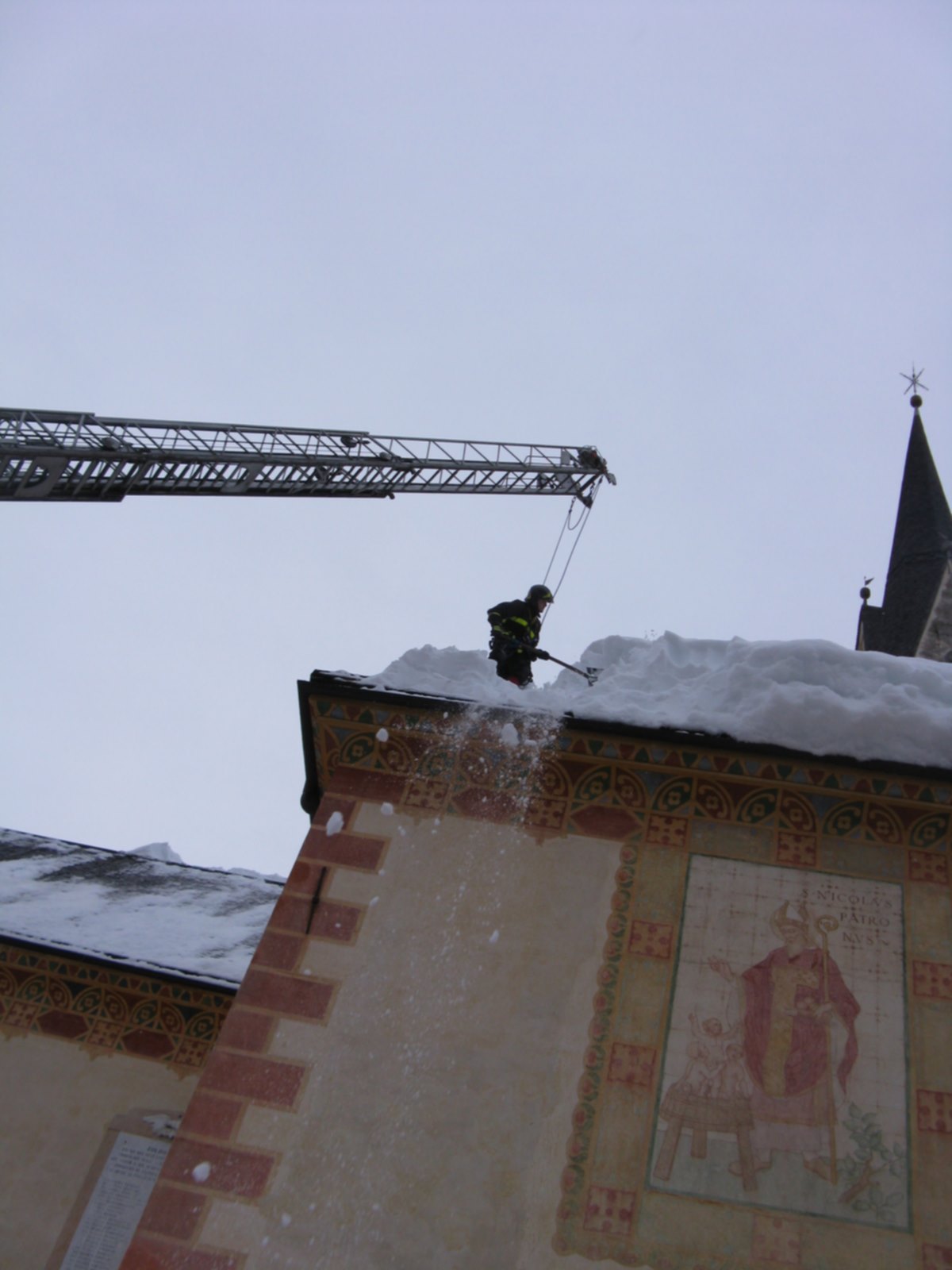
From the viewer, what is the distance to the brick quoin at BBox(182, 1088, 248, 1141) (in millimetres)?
5469

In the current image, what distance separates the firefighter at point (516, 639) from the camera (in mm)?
8391

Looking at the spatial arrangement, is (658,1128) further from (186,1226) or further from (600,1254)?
(186,1226)

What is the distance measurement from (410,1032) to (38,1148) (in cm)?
420

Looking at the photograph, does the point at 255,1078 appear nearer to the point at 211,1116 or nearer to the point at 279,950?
the point at 211,1116

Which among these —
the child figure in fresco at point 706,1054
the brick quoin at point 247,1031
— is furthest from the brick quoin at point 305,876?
the child figure in fresco at point 706,1054

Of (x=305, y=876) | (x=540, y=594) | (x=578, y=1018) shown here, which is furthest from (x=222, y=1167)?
(x=540, y=594)

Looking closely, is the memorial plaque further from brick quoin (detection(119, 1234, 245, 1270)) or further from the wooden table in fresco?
the wooden table in fresco

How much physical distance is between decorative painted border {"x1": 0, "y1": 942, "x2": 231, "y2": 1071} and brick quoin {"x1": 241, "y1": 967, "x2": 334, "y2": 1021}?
290cm

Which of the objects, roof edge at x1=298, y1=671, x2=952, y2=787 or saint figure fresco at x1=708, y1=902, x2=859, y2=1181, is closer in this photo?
Answer: saint figure fresco at x1=708, y1=902, x2=859, y2=1181

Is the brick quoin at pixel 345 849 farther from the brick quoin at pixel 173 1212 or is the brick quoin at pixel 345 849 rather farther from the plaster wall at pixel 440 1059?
the brick quoin at pixel 173 1212

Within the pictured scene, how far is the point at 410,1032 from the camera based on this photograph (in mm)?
5750

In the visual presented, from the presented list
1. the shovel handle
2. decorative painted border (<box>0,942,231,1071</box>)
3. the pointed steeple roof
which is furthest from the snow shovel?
the pointed steeple roof

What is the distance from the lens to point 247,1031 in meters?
5.81

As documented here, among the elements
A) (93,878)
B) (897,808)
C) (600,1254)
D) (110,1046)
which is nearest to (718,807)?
(897,808)
